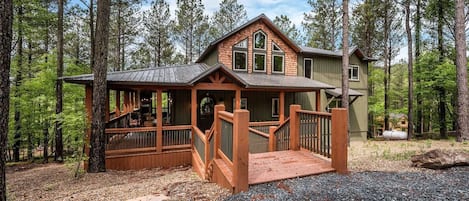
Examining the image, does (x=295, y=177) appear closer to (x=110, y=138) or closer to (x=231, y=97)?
(x=110, y=138)

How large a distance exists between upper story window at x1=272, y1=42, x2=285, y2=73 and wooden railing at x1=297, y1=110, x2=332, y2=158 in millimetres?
7666

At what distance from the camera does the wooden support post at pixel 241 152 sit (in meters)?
3.35

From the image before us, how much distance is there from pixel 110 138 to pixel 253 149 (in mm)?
4974

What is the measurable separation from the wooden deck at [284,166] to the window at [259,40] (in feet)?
27.1

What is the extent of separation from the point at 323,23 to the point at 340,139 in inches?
766

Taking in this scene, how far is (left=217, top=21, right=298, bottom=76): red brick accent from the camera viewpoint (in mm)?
11646

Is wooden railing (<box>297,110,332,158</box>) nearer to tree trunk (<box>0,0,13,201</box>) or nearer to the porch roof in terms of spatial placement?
the porch roof

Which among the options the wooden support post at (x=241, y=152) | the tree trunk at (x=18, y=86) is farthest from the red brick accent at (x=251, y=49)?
the tree trunk at (x=18, y=86)

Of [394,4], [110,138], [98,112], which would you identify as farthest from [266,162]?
[394,4]

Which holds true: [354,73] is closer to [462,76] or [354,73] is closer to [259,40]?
[462,76]

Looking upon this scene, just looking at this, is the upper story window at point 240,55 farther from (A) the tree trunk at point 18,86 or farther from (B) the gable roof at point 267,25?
(A) the tree trunk at point 18,86

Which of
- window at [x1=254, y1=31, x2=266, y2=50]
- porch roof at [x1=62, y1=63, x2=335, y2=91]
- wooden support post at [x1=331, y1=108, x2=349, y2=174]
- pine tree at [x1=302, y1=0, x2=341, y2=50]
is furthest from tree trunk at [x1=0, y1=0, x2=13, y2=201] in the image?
pine tree at [x1=302, y1=0, x2=341, y2=50]

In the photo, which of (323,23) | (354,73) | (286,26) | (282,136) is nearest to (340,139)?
(282,136)

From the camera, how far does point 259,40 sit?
40.7 feet
